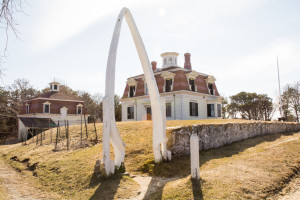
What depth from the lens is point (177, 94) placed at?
24.8 m

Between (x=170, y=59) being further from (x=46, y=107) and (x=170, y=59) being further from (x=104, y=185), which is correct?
(x=104, y=185)

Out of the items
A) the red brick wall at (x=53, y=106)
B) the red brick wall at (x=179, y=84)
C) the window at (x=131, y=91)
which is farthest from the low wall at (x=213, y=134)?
the red brick wall at (x=53, y=106)

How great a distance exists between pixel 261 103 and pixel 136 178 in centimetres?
4030

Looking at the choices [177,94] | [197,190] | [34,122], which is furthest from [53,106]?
[197,190]

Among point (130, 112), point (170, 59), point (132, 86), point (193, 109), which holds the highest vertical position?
point (170, 59)

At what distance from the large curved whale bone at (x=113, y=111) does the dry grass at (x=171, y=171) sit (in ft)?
1.89

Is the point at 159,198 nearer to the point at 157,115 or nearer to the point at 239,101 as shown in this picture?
the point at 157,115

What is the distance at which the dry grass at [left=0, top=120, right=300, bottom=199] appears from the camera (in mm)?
5852

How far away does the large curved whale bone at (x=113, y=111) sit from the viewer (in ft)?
24.2

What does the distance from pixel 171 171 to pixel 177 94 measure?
17.1 m

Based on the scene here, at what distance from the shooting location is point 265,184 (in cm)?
606

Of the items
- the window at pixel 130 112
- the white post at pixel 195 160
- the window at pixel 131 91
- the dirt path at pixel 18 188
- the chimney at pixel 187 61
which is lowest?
the dirt path at pixel 18 188

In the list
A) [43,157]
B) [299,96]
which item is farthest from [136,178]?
[299,96]

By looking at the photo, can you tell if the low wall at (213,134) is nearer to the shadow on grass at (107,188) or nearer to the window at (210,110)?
the shadow on grass at (107,188)
